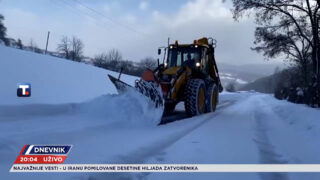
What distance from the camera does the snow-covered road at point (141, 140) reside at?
12.8 ft

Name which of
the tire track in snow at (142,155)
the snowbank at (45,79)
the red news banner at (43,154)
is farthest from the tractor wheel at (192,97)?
the red news banner at (43,154)

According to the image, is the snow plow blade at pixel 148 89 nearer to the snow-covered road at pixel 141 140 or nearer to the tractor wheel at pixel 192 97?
the snow-covered road at pixel 141 140

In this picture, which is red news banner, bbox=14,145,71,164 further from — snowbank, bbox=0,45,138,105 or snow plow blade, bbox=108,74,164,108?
snowbank, bbox=0,45,138,105

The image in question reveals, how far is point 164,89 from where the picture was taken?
27.8ft

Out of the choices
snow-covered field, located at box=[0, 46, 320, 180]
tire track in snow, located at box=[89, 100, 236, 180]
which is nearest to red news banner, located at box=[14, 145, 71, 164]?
snow-covered field, located at box=[0, 46, 320, 180]

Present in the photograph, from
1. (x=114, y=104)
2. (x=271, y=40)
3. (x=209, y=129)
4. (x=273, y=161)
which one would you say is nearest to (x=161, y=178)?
(x=273, y=161)

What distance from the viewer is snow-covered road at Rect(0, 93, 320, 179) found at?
390 cm

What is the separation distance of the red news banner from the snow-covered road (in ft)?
0.34

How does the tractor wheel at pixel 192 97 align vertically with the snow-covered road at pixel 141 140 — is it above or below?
above

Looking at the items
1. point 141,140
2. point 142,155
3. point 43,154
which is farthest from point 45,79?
point 142,155

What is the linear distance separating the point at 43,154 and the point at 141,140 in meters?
1.72

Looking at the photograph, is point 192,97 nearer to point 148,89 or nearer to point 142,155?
point 148,89

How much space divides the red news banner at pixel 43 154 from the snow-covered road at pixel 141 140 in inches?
4.1

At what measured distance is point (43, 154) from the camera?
3.96 m
